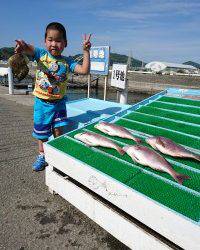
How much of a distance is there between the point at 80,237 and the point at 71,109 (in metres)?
3.20

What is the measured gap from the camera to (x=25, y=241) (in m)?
3.10

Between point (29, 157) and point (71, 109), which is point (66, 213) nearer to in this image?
point (29, 157)

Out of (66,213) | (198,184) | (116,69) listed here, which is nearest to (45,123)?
(66,213)

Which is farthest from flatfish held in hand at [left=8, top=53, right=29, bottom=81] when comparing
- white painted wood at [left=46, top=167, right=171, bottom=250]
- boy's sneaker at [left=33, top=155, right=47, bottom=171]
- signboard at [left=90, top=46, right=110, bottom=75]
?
signboard at [left=90, top=46, right=110, bottom=75]

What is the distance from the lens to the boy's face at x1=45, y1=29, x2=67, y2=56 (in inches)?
175

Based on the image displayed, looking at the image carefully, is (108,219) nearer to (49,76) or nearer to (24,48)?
(49,76)

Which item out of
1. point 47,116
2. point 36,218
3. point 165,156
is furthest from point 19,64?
point 165,156

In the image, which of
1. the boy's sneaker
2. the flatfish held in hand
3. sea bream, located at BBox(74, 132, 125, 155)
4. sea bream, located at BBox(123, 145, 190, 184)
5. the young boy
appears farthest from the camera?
the boy's sneaker

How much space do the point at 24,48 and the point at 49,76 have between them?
590 mm

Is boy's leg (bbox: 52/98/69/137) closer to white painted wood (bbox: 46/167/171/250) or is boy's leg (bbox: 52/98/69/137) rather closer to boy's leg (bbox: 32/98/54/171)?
boy's leg (bbox: 32/98/54/171)

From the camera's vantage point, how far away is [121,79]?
846 centimetres

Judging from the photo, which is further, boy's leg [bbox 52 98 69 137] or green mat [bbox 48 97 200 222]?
boy's leg [bbox 52 98 69 137]

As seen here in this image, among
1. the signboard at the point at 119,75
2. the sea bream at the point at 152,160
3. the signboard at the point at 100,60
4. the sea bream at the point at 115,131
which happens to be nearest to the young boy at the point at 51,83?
the sea bream at the point at 115,131

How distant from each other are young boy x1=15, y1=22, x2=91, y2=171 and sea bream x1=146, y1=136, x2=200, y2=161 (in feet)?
6.23
